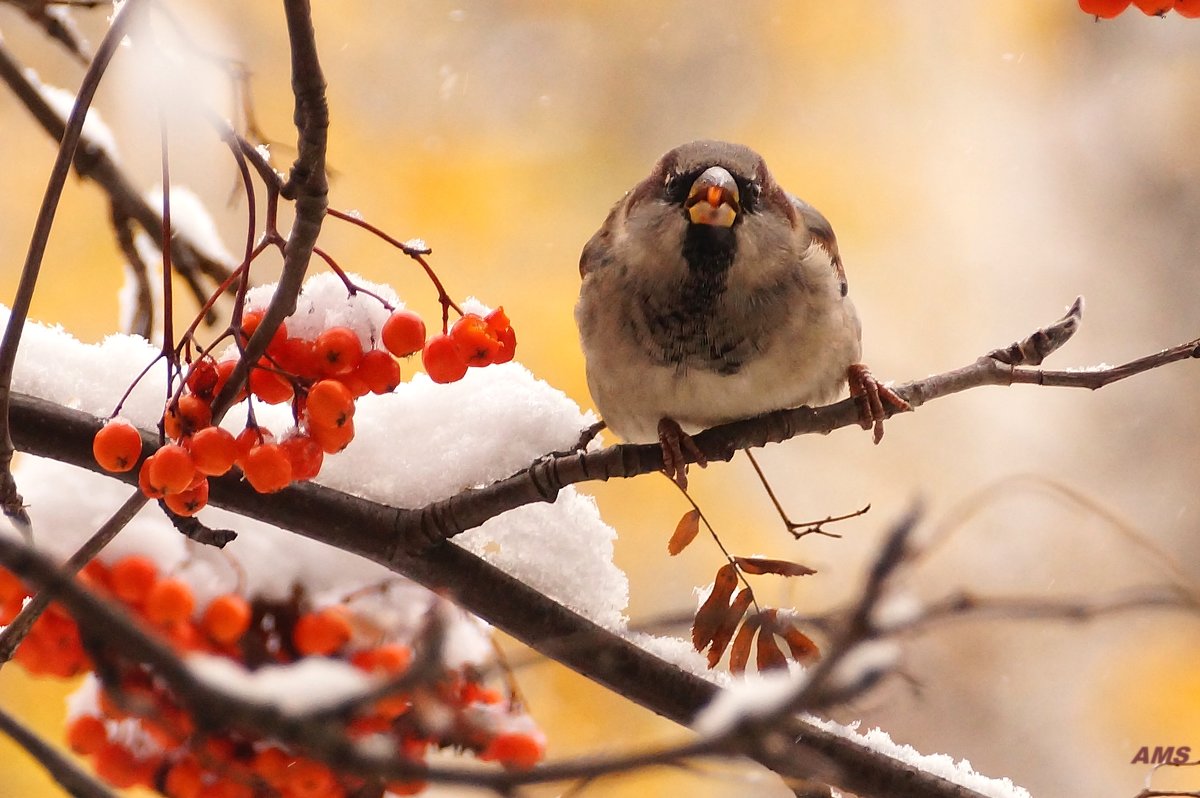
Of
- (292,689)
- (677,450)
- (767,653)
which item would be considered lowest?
(292,689)

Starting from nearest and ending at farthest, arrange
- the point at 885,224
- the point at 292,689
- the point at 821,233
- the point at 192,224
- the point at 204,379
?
the point at 292,689 → the point at 204,379 → the point at 821,233 → the point at 192,224 → the point at 885,224

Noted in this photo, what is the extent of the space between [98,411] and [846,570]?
2.82 meters

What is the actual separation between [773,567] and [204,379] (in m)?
0.66

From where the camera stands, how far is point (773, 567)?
1.31m

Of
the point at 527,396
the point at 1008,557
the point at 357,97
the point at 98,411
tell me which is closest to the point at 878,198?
the point at 1008,557

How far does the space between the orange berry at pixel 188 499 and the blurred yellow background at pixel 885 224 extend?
181cm

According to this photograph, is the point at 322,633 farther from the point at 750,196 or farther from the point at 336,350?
the point at 750,196

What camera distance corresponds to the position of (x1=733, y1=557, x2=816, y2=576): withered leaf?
4.23ft

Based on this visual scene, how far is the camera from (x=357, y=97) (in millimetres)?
3500

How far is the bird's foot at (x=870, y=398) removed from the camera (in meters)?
1.41

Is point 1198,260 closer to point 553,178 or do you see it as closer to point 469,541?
point 553,178

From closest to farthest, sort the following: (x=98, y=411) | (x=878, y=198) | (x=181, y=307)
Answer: (x=98, y=411)
(x=181, y=307)
(x=878, y=198)

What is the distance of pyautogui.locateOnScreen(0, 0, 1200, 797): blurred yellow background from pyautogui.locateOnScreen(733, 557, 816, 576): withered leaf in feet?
4.95

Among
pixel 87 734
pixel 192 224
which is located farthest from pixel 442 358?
pixel 192 224
